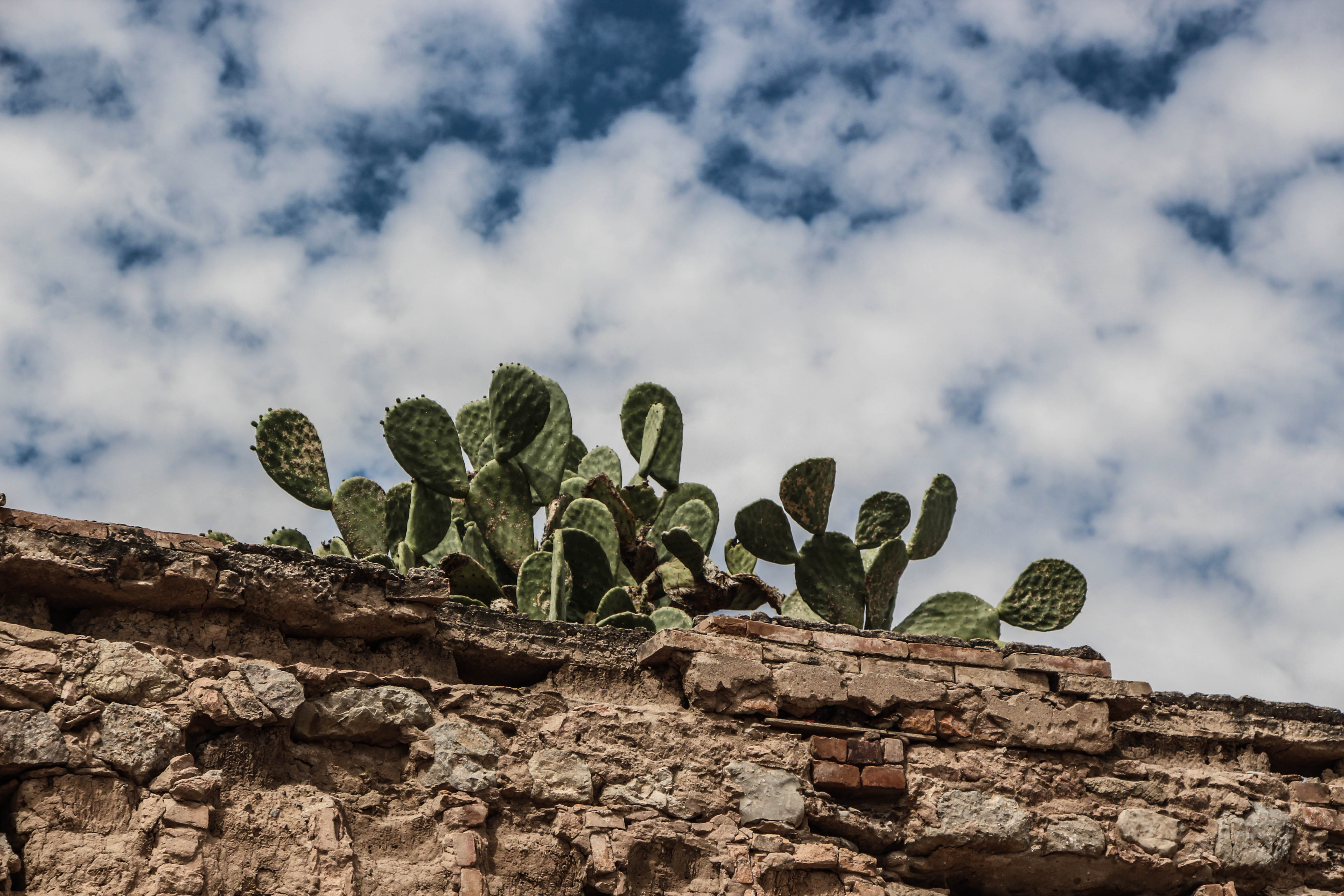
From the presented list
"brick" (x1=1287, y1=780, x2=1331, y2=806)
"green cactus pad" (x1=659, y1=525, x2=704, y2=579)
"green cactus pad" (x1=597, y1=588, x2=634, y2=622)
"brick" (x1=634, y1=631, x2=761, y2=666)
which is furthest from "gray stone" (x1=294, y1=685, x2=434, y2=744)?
"brick" (x1=1287, y1=780, x2=1331, y2=806)

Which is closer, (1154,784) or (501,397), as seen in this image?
(1154,784)

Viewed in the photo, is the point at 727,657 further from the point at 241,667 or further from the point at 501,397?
the point at 501,397

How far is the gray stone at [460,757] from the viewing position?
3361 mm

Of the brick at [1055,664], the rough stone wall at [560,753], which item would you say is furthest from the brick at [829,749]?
the brick at [1055,664]

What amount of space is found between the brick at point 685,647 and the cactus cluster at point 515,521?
4.56 feet

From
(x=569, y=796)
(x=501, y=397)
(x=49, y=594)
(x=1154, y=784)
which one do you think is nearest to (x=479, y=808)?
(x=569, y=796)

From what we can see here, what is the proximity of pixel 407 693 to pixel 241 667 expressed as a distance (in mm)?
410

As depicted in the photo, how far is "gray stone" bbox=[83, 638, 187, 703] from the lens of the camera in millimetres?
3072

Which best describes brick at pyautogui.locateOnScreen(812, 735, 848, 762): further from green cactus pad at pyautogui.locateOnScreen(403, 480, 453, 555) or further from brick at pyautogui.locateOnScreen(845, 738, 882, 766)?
green cactus pad at pyautogui.locateOnScreen(403, 480, 453, 555)

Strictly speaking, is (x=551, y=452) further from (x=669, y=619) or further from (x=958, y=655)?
(x=958, y=655)

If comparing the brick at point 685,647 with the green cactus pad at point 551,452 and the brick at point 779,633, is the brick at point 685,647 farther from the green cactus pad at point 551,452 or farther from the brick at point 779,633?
the green cactus pad at point 551,452

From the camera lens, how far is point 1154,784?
13.1 ft

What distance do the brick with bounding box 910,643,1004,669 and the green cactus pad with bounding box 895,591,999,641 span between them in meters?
2.26

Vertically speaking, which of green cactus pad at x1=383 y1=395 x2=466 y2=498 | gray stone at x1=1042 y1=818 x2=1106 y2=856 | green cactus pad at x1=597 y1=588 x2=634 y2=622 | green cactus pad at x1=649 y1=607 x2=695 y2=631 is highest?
green cactus pad at x1=383 y1=395 x2=466 y2=498
